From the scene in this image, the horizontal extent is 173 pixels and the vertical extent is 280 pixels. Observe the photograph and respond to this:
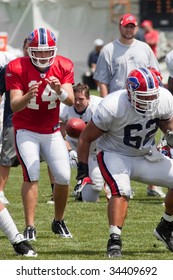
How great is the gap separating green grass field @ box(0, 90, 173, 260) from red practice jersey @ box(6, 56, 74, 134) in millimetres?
841

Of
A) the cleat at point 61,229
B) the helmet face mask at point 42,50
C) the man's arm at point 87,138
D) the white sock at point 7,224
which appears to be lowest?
the cleat at point 61,229

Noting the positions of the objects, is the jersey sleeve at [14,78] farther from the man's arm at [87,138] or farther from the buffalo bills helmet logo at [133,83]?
the buffalo bills helmet logo at [133,83]

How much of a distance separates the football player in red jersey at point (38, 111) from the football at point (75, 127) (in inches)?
46.0

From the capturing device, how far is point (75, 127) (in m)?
8.49

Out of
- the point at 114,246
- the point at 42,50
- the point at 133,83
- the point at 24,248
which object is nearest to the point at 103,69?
the point at 42,50

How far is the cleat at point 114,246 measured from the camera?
6469 millimetres

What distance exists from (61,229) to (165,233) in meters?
0.90

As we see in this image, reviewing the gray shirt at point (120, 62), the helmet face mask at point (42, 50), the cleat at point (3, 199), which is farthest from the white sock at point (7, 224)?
the gray shirt at point (120, 62)

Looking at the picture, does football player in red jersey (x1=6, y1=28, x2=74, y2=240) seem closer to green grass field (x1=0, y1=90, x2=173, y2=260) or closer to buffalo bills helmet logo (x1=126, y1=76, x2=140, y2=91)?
green grass field (x1=0, y1=90, x2=173, y2=260)

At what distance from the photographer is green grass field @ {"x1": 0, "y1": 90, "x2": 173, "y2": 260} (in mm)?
6648

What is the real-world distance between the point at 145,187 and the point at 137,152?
3.86 m

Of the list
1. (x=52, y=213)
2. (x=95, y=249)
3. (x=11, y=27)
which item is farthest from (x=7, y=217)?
(x=11, y=27)

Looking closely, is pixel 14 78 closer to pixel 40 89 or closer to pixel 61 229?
pixel 40 89

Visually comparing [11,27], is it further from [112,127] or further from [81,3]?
[112,127]
